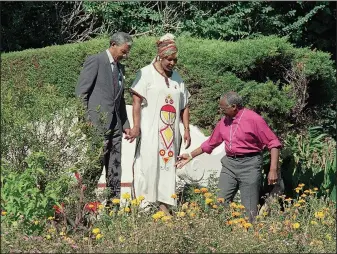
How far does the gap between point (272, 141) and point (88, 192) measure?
1731 mm

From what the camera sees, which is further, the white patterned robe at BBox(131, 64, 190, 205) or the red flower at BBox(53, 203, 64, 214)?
the white patterned robe at BBox(131, 64, 190, 205)

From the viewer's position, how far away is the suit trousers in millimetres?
6984

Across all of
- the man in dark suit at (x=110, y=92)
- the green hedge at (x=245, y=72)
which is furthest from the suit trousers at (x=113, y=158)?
the green hedge at (x=245, y=72)

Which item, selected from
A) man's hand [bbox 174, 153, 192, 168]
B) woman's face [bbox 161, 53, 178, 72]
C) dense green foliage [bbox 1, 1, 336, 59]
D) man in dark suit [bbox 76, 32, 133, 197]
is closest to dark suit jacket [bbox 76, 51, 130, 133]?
man in dark suit [bbox 76, 32, 133, 197]

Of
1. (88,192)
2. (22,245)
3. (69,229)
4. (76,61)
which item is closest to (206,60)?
(76,61)

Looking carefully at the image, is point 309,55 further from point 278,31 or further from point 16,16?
point 16,16

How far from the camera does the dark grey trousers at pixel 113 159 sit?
699 cm

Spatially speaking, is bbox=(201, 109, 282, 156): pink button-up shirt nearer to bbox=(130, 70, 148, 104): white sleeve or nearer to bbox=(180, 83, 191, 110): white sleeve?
bbox=(180, 83, 191, 110): white sleeve

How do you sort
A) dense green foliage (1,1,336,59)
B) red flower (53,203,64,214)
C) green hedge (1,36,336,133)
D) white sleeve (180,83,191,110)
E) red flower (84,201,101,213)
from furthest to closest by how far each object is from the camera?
dense green foliage (1,1,336,59) → green hedge (1,36,336,133) → white sleeve (180,83,191,110) → red flower (84,201,101,213) → red flower (53,203,64,214)

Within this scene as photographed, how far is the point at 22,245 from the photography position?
4883 millimetres

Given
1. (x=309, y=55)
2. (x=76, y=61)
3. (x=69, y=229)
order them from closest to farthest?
(x=69, y=229), (x=309, y=55), (x=76, y=61)

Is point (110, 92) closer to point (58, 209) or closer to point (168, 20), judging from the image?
point (58, 209)

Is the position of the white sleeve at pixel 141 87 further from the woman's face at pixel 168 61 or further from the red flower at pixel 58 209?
the red flower at pixel 58 209

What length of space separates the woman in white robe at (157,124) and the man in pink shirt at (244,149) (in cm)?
40
